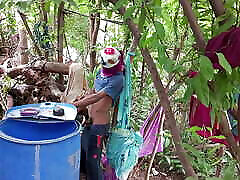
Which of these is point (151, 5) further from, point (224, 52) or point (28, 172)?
point (28, 172)

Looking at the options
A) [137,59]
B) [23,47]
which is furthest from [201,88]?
[23,47]

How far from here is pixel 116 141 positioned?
86.3 inches

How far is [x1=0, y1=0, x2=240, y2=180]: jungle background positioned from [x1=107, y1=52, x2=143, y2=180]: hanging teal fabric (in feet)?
0.53

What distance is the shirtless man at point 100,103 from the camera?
7.02 ft

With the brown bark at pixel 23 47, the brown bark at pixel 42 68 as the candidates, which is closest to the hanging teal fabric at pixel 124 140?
the brown bark at pixel 42 68

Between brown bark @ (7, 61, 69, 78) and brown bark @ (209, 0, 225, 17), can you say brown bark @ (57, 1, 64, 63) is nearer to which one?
brown bark @ (7, 61, 69, 78)

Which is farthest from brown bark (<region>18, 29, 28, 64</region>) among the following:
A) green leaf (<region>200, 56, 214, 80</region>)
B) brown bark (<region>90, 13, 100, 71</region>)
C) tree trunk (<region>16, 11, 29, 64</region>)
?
green leaf (<region>200, 56, 214, 80</region>)

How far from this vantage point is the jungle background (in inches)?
25.4

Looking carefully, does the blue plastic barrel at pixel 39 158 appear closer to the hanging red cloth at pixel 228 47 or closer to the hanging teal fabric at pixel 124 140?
the hanging teal fabric at pixel 124 140

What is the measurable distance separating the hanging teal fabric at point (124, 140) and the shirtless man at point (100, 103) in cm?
7

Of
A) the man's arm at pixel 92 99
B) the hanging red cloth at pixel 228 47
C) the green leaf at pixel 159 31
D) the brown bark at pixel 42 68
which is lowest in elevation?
the man's arm at pixel 92 99

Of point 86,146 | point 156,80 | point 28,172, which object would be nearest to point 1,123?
point 28,172

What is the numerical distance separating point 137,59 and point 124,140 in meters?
0.64

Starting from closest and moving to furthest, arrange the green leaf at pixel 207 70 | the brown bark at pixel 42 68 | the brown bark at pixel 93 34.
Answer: the green leaf at pixel 207 70, the brown bark at pixel 42 68, the brown bark at pixel 93 34
